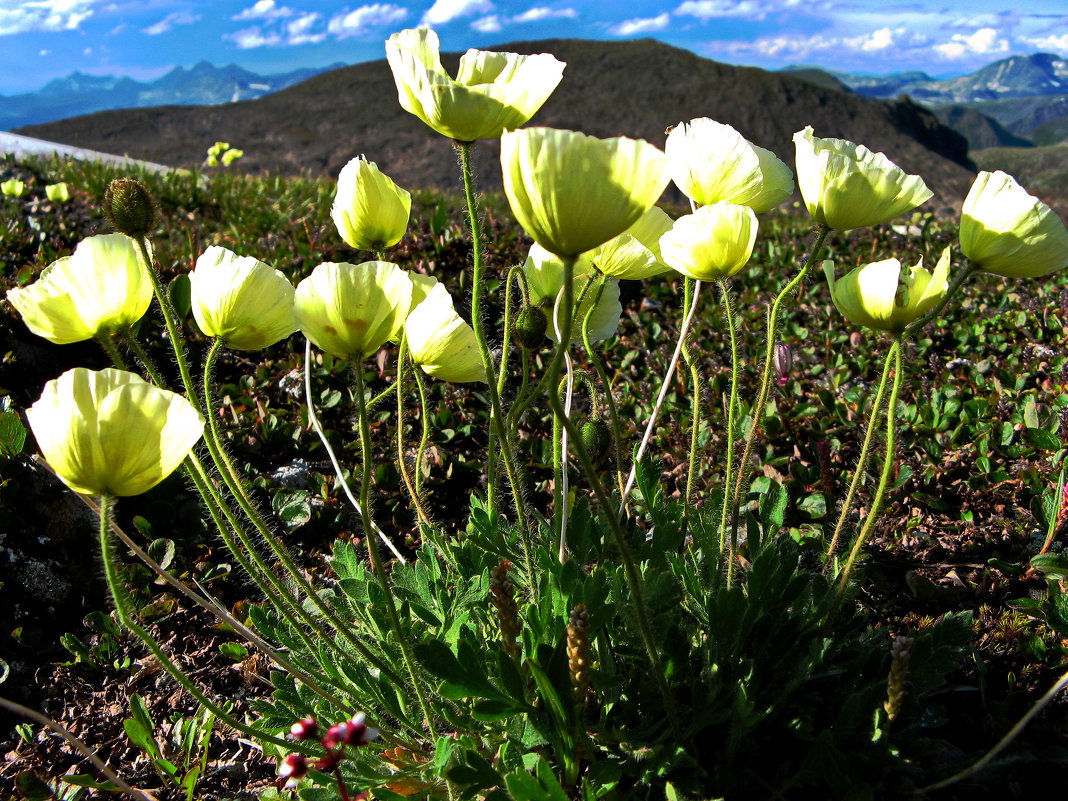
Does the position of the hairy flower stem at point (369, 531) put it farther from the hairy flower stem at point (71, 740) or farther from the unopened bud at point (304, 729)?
the hairy flower stem at point (71, 740)

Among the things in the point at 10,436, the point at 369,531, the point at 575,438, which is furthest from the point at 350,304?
the point at 10,436

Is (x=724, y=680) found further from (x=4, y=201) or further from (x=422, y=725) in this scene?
(x=4, y=201)

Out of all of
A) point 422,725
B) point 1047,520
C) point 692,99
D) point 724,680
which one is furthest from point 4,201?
point 692,99

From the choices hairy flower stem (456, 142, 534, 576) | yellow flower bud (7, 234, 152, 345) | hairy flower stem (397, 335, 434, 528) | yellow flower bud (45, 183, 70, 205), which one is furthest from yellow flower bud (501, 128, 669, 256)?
yellow flower bud (45, 183, 70, 205)

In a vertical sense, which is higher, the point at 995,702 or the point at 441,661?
the point at 441,661

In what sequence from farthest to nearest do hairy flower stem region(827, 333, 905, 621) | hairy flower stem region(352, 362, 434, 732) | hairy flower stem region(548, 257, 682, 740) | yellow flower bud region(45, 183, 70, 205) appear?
1. yellow flower bud region(45, 183, 70, 205)
2. hairy flower stem region(827, 333, 905, 621)
3. hairy flower stem region(352, 362, 434, 732)
4. hairy flower stem region(548, 257, 682, 740)

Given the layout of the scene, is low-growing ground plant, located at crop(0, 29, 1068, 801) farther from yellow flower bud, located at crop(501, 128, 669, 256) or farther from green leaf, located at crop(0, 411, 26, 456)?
green leaf, located at crop(0, 411, 26, 456)
